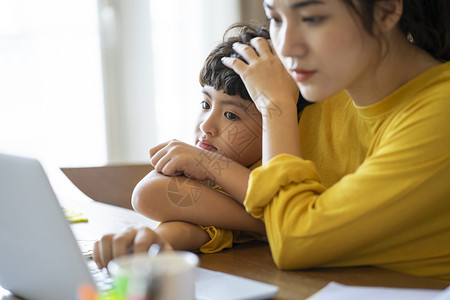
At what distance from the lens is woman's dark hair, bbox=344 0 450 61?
3.08 feet

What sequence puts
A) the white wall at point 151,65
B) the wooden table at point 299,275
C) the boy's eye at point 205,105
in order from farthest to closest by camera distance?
the white wall at point 151,65 < the boy's eye at point 205,105 < the wooden table at point 299,275

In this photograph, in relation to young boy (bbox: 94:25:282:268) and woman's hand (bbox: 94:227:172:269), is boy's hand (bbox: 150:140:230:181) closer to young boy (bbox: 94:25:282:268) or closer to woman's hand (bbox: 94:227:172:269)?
young boy (bbox: 94:25:282:268)

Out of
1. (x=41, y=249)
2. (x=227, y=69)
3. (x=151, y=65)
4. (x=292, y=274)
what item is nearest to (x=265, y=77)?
(x=227, y=69)

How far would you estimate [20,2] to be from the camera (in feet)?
8.98

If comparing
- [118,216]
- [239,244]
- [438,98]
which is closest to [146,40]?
[118,216]

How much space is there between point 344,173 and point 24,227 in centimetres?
58

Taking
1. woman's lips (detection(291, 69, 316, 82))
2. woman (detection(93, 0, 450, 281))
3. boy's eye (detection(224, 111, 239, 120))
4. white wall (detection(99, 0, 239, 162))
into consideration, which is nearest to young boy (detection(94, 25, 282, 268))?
boy's eye (detection(224, 111, 239, 120))

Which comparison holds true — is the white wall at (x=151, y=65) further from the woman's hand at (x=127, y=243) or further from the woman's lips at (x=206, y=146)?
the woman's hand at (x=127, y=243)

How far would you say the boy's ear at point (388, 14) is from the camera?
2.86 feet

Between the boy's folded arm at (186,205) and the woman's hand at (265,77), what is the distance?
0.62ft

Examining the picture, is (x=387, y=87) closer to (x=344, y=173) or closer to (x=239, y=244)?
(x=344, y=173)

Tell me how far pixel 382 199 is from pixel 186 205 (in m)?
0.37

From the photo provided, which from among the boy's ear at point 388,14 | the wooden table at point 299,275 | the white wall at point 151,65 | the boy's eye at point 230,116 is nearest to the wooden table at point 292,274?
the wooden table at point 299,275

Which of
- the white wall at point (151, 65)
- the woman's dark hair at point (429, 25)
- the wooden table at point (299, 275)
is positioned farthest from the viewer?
the white wall at point (151, 65)
